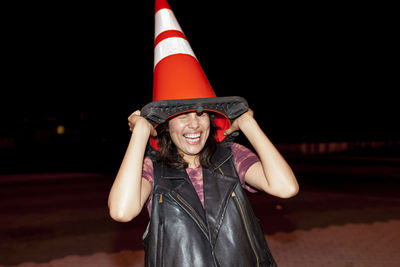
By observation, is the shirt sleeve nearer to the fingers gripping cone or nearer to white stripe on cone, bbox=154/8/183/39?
the fingers gripping cone

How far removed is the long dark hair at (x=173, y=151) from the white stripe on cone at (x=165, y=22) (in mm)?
609

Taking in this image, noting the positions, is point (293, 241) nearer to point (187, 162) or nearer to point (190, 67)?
point (187, 162)

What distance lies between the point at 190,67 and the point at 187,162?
0.57 metres

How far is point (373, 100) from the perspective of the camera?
23.3 m

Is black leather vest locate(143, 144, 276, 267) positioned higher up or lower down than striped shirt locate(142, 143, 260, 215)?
lower down

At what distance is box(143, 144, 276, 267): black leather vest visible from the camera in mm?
1292

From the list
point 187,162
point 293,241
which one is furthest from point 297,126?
point 187,162

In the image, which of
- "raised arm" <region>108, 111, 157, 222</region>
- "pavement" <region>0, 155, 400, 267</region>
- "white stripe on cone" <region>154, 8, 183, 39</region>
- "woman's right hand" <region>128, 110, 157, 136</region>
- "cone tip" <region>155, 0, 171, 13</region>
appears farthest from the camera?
"pavement" <region>0, 155, 400, 267</region>

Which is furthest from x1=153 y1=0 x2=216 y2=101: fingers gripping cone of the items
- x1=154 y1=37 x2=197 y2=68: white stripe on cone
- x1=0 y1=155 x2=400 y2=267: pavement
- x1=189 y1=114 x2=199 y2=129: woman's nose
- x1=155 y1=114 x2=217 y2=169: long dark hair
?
x1=0 y1=155 x2=400 y2=267: pavement

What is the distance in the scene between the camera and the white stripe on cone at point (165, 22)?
1.76 m

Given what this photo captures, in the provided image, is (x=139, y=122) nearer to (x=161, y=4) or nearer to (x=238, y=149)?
(x=238, y=149)

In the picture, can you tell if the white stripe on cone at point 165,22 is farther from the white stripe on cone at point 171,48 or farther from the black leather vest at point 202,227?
the black leather vest at point 202,227

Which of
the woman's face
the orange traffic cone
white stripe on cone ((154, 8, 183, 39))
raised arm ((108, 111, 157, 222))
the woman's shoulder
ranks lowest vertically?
raised arm ((108, 111, 157, 222))

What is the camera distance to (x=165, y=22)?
1.79m
